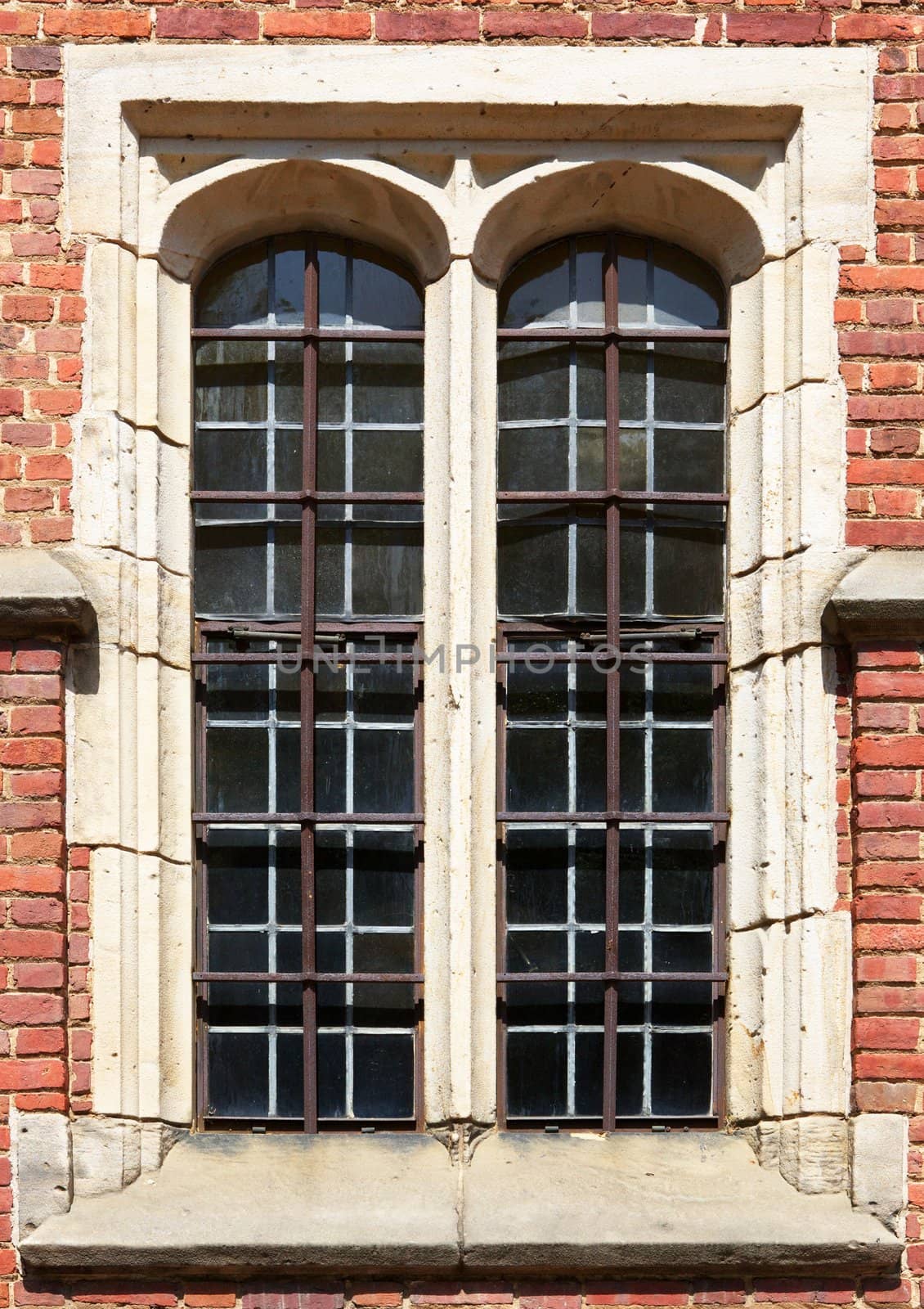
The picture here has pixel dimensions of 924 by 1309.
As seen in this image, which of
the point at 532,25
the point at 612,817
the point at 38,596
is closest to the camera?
the point at 38,596

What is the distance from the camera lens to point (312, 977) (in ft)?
10.7

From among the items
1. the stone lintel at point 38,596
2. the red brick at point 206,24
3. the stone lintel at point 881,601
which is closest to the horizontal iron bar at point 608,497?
the stone lintel at point 881,601

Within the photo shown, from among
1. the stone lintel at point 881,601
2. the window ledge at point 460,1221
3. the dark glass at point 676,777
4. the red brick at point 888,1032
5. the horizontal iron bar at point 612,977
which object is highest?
the stone lintel at point 881,601

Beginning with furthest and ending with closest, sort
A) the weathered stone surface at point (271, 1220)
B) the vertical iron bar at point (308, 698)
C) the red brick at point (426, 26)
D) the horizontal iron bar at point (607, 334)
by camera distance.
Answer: the horizontal iron bar at point (607, 334) → the vertical iron bar at point (308, 698) → the red brick at point (426, 26) → the weathered stone surface at point (271, 1220)

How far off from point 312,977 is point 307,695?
784 mm

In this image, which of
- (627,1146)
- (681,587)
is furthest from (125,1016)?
(681,587)

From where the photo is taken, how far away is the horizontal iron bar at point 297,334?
11.0ft

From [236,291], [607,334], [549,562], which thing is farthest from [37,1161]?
[607,334]

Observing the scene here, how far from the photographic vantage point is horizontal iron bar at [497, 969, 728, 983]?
3.25 metres

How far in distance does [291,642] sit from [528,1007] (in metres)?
1.23

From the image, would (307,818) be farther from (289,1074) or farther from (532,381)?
(532,381)

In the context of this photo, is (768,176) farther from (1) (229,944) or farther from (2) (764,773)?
(1) (229,944)

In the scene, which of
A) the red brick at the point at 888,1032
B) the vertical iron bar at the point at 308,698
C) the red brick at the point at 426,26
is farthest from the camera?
the vertical iron bar at the point at 308,698

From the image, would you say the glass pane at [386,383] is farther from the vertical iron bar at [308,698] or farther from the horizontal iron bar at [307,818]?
the horizontal iron bar at [307,818]
